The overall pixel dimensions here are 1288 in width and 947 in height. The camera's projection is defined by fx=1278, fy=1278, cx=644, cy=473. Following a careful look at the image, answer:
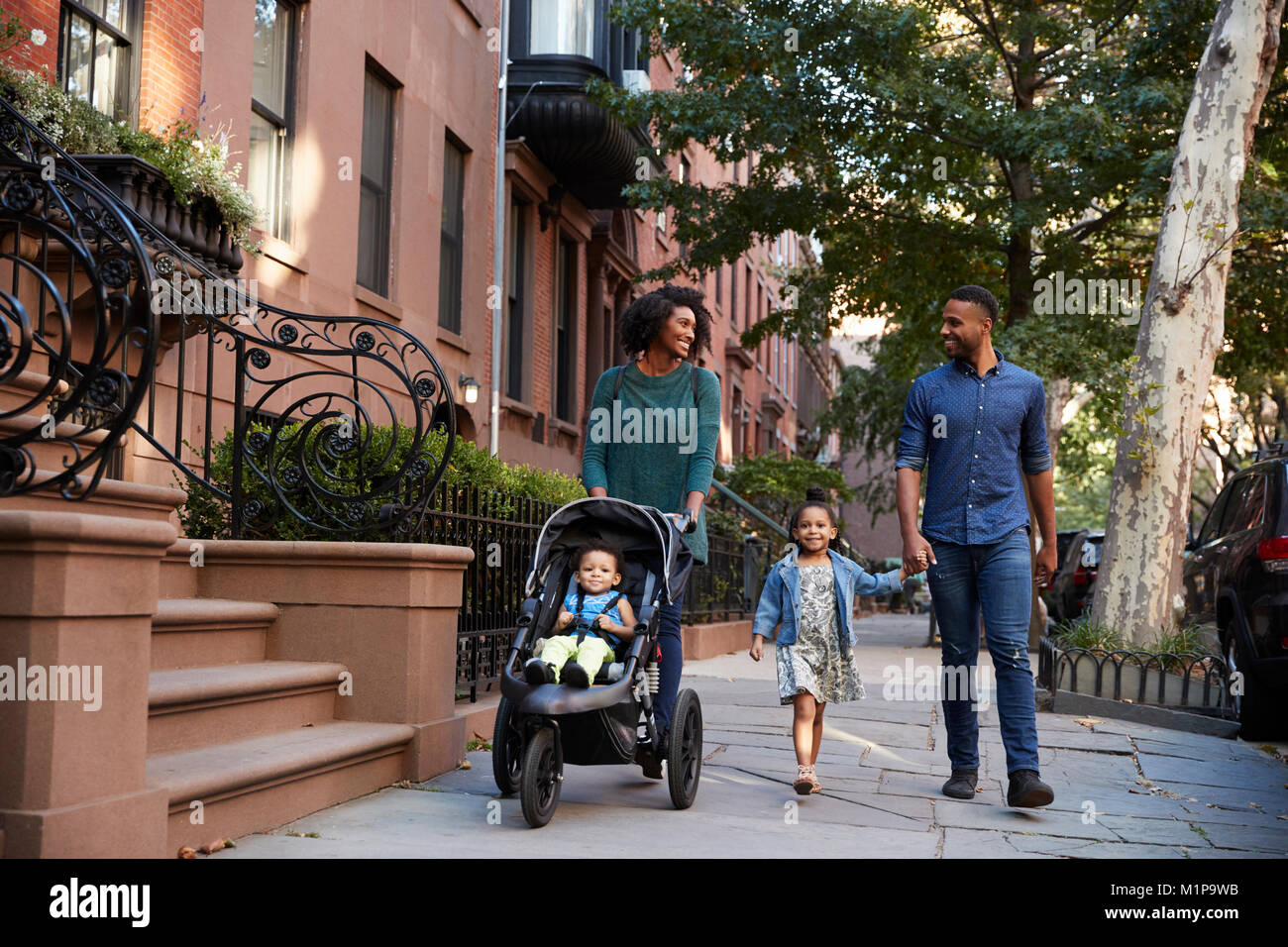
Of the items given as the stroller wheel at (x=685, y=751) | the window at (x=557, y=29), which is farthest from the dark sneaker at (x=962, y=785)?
the window at (x=557, y=29)

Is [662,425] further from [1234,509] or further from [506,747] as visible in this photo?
[1234,509]

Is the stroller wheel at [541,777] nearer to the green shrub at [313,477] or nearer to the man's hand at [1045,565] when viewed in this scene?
the green shrub at [313,477]

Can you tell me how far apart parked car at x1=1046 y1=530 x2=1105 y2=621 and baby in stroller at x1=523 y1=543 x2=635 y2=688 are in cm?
1563

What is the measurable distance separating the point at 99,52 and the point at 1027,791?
25.1 ft

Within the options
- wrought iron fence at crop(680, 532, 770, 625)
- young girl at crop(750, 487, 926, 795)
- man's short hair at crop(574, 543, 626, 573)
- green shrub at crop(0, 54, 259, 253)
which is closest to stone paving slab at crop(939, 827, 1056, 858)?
young girl at crop(750, 487, 926, 795)

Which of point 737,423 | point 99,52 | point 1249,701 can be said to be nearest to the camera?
point 1249,701

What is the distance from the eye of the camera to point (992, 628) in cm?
560

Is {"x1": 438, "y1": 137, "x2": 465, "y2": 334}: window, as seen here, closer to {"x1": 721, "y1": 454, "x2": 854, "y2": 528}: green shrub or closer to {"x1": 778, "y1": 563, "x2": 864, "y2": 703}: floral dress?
{"x1": 721, "y1": 454, "x2": 854, "y2": 528}: green shrub

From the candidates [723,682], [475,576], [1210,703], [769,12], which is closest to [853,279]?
[769,12]

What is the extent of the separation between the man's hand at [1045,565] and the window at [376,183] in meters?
8.89

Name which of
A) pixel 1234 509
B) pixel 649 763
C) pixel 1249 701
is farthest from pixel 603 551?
pixel 1234 509

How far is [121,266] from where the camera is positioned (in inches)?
186
